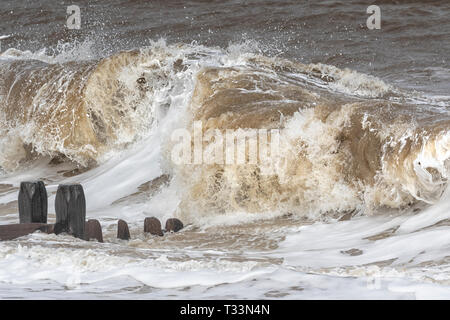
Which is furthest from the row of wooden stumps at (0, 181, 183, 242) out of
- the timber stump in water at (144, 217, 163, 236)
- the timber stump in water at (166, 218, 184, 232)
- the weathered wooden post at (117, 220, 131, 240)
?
the timber stump in water at (166, 218, 184, 232)

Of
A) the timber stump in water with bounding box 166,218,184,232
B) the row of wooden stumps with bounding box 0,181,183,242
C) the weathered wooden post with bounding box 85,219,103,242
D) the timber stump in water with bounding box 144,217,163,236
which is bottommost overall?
the timber stump in water with bounding box 166,218,184,232

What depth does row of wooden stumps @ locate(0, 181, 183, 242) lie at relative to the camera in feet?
21.6

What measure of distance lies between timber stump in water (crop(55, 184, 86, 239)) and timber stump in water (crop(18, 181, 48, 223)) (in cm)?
23

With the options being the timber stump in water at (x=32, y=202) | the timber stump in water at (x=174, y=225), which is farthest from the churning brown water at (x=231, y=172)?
the timber stump in water at (x=32, y=202)

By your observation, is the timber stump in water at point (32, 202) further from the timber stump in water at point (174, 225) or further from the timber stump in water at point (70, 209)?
the timber stump in water at point (174, 225)

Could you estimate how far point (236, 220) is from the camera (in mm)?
8625

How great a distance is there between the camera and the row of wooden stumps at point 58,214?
21.6ft

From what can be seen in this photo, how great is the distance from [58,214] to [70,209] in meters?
0.12

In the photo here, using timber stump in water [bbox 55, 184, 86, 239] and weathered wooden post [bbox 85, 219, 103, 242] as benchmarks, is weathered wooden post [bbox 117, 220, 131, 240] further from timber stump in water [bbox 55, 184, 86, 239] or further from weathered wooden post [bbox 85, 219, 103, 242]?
timber stump in water [bbox 55, 184, 86, 239]

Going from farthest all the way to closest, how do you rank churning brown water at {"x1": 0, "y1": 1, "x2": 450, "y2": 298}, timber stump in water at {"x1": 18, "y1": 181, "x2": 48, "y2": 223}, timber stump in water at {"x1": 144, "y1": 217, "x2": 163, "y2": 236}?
timber stump in water at {"x1": 144, "y1": 217, "x2": 163, "y2": 236} → timber stump in water at {"x1": 18, "y1": 181, "x2": 48, "y2": 223} → churning brown water at {"x1": 0, "y1": 1, "x2": 450, "y2": 298}

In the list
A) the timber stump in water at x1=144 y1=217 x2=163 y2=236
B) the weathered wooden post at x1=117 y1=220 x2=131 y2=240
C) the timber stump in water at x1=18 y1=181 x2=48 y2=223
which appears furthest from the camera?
the timber stump in water at x1=144 y1=217 x2=163 y2=236

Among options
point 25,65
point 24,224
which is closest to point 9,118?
point 25,65

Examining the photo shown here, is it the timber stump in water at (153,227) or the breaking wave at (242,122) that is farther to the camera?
the breaking wave at (242,122)
